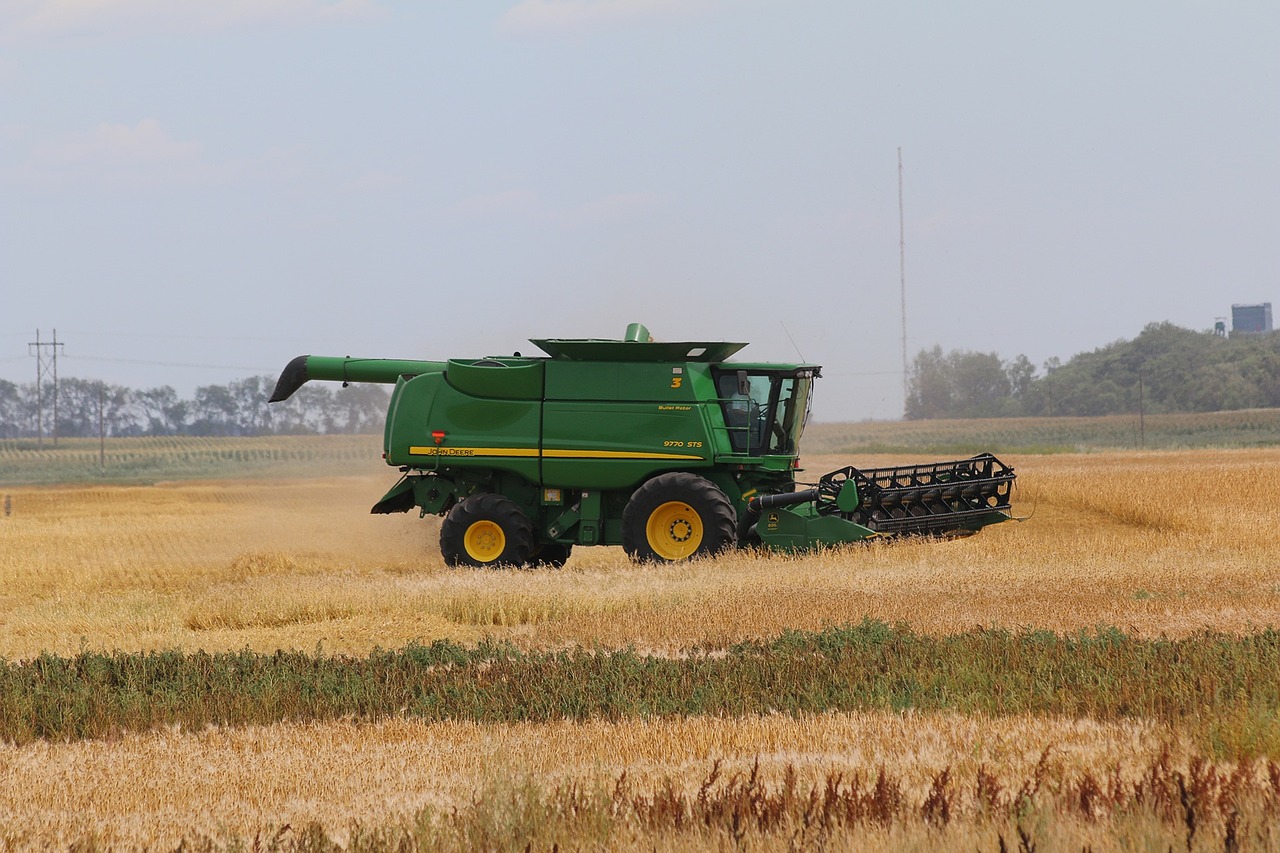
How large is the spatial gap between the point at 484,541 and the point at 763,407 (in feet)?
12.2

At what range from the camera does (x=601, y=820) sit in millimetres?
4871

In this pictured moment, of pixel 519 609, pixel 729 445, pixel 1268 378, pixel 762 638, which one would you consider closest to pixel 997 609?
pixel 762 638

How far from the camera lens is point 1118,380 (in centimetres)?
10981

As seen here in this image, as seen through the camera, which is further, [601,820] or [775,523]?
[775,523]

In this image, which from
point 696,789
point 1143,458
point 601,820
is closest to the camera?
point 601,820

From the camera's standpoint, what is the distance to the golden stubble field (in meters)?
5.90

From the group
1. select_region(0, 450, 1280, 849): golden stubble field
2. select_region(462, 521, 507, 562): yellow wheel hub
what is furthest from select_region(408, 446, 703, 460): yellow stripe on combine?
select_region(0, 450, 1280, 849): golden stubble field

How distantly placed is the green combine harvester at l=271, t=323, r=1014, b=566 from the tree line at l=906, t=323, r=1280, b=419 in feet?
297

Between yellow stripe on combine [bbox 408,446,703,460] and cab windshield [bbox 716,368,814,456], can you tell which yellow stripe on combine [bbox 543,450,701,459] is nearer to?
yellow stripe on combine [bbox 408,446,703,460]

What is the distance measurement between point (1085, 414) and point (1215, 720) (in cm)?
10661

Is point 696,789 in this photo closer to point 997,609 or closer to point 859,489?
point 997,609

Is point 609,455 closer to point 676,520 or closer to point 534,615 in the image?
point 676,520

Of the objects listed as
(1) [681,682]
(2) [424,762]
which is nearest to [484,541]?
(1) [681,682]

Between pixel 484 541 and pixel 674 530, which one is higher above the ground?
pixel 674 530
